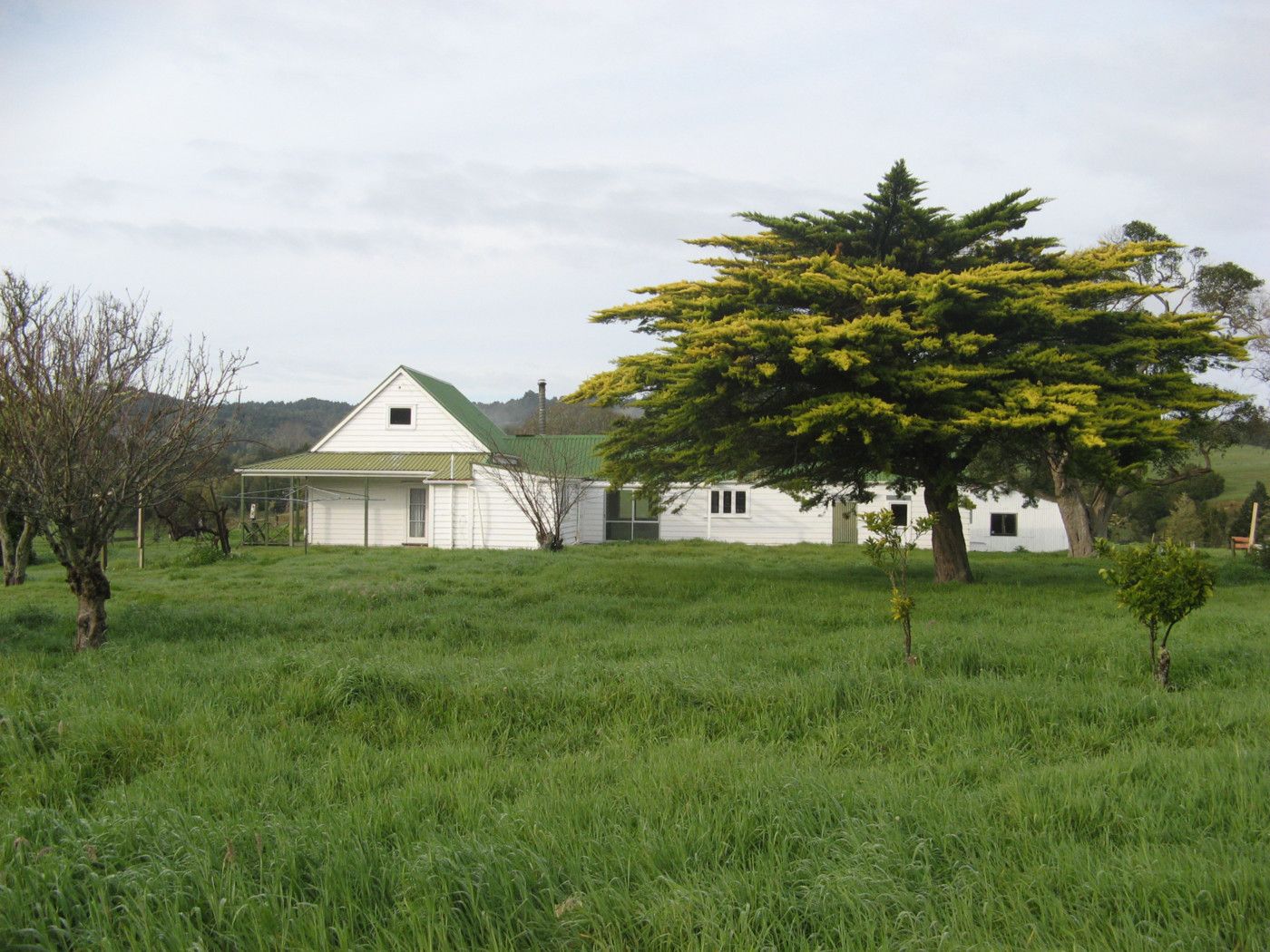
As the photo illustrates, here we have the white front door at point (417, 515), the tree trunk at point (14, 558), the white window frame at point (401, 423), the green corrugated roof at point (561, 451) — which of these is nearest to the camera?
the tree trunk at point (14, 558)

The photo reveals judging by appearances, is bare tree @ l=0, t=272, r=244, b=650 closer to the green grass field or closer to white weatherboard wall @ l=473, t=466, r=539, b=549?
the green grass field

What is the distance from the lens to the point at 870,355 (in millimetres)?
12445

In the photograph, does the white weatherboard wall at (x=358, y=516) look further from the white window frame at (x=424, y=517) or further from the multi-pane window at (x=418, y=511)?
the multi-pane window at (x=418, y=511)

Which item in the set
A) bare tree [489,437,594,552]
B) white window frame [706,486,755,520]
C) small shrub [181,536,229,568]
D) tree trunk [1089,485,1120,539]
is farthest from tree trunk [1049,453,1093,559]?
small shrub [181,536,229,568]

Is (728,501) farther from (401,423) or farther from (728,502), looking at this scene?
(401,423)

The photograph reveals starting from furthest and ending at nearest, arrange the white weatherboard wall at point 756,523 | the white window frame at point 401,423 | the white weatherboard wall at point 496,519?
the white window frame at point 401,423 → the white weatherboard wall at point 756,523 → the white weatherboard wall at point 496,519

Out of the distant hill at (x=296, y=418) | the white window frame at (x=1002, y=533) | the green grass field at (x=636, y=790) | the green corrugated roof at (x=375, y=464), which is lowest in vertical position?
the green grass field at (x=636, y=790)

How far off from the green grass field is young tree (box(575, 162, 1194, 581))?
3.67 m

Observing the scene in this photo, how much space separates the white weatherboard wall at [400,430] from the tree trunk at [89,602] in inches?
807

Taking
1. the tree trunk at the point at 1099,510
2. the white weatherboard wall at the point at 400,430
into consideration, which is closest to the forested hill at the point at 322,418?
the white weatherboard wall at the point at 400,430

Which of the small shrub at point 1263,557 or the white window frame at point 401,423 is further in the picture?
the white window frame at point 401,423

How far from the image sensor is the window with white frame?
3075 cm

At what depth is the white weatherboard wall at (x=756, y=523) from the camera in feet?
99.4

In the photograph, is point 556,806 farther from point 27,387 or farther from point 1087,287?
point 1087,287
